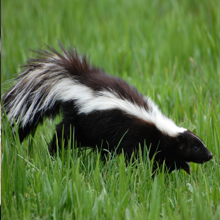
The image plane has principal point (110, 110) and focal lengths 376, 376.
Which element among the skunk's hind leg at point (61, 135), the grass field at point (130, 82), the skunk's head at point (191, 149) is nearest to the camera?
the grass field at point (130, 82)

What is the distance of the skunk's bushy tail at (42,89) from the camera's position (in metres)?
4.04

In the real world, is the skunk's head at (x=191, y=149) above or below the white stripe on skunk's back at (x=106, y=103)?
below

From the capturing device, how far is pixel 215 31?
6.77m

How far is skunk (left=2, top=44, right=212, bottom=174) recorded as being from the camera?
12.7ft

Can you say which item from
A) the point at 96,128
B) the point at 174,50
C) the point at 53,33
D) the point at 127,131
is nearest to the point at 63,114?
the point at 96,128

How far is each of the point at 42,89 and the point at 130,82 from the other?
2268mm

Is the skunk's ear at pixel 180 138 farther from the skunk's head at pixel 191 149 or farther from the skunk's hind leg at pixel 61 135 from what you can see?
the skunk's hind leg at pixel 61 135

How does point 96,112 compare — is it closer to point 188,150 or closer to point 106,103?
point 106,103

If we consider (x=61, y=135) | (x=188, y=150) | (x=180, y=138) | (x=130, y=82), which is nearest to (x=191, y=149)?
(x=188, y=150)

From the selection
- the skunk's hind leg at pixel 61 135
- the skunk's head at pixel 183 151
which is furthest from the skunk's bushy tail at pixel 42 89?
the skunk's head at pixel 183 151

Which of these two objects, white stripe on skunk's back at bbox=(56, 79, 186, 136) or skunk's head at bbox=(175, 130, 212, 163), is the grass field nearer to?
skunk's head at bbox=(175, 130, 212, 163)

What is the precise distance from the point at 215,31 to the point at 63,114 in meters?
3.89

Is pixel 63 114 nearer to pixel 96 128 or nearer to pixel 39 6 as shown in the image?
pixel 96 128

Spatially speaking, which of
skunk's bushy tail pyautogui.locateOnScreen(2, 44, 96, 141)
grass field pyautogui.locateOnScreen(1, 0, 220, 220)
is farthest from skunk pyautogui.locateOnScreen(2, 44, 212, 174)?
grass field pyautogui.locateOnScreen(1, 0, 220, 220)
